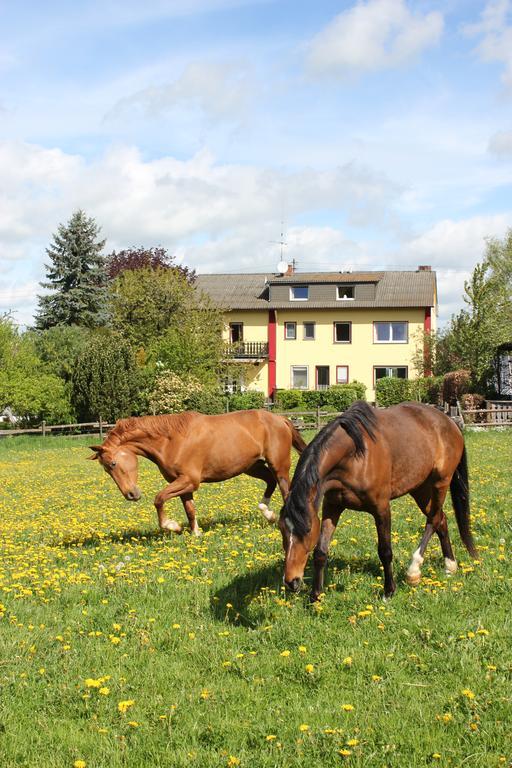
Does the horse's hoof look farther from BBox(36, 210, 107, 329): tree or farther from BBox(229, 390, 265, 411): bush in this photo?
BBox(36, 210, 107, 329): tree

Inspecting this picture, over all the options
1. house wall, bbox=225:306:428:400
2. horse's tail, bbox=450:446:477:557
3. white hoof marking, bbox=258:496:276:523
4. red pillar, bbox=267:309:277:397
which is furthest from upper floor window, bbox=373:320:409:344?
horse's tail, bbox=450:446:477:557

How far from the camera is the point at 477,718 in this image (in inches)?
201

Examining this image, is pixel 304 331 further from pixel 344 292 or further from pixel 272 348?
pixel 344 292

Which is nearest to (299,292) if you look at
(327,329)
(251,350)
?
(327,329)

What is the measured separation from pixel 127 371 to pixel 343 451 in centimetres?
3708

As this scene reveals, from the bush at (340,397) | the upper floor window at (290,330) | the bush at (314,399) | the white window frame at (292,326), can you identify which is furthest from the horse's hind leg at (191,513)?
the upper floor window at (290,330)

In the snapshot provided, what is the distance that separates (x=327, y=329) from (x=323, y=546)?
54.5 metres

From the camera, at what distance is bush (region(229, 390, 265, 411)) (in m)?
49.4

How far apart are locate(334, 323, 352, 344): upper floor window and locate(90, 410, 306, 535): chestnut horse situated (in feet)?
160

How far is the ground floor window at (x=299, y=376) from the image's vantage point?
61750mm

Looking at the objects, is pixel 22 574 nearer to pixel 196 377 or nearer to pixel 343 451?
pixel 343 451

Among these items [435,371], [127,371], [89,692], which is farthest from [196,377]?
[89,692]

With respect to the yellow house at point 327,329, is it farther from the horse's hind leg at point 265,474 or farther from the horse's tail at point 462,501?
the horse's tail at point 462,501

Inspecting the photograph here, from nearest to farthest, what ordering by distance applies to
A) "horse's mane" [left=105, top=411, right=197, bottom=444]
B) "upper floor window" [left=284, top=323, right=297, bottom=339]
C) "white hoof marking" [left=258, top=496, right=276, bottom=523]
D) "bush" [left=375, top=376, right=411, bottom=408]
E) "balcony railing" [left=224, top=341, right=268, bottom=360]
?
1. "horse's mane" [left=105, top=411, right=197, bottom=444]
2. "white hoof marking" [left=258, top=496, right=276, bottom=523]
3. "bush" [left=375, top=376, right=411, bottom=408]
4. "balcony railing" [left=224, top=341, right=268, bottom=360]
5. "upper floor window" [left=284, top=323, right=297, bottom=339]
